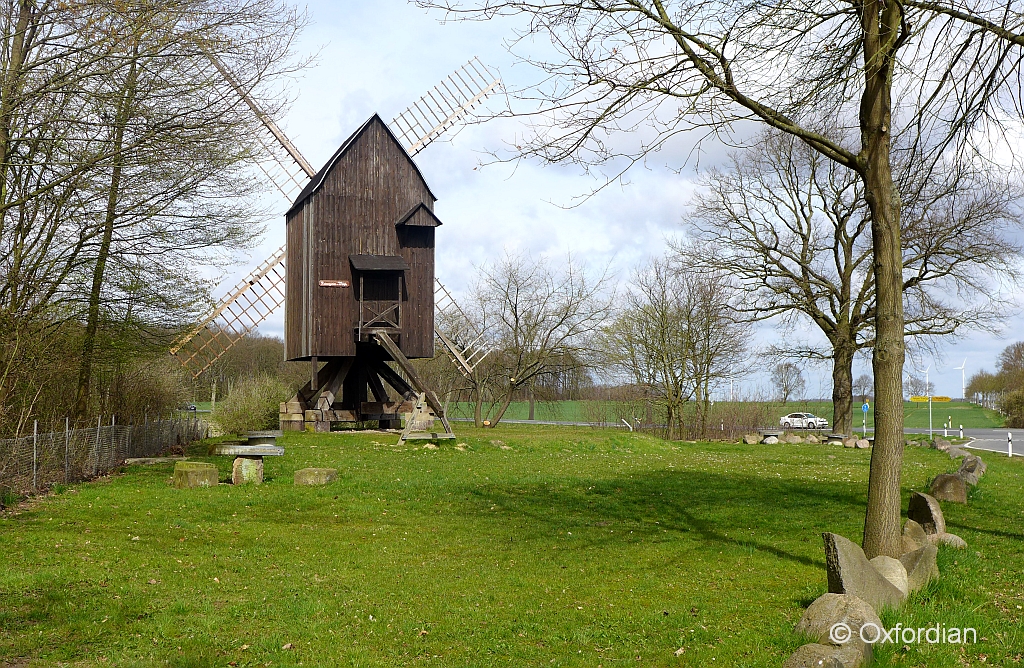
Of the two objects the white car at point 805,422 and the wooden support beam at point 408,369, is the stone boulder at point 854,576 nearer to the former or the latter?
the wooden support beam at point 408,369

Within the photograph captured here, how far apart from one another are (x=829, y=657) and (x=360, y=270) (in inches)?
996

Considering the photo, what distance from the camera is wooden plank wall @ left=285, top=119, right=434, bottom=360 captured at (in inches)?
1168

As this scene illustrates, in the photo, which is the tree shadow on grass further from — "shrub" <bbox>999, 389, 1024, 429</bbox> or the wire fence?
"shrub" <bbox>999, 389, 1024, 429</bbox>

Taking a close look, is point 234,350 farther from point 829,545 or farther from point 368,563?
point 829,545

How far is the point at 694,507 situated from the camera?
15.0 meters

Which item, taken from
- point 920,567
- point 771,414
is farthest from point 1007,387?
point 920,567

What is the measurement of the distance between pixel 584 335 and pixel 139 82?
30.0 metres

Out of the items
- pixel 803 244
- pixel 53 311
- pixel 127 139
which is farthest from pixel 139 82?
pixel 803 244

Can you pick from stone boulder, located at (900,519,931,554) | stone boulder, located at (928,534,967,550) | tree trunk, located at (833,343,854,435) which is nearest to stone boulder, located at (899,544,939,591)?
stone boulder, located at (900,519,931,554)

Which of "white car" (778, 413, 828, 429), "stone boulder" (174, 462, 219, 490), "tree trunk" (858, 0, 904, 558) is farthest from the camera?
"white car" (778, 413, 828, 429)

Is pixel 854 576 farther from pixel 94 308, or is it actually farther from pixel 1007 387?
pixel 1007 387

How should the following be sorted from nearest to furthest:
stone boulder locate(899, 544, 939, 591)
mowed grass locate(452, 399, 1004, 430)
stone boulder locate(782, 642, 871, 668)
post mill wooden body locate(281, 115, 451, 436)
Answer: stone boulder locate(782, 642, 871, 668)
stone boulder locate(899, 544, 939, 591)
post mill wooden body locate(281, 115, 451, 436)
mowed grass locate(452, 399, 1004, 430)

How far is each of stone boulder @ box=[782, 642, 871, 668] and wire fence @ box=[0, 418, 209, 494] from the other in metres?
12.4

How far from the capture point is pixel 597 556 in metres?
11.0
